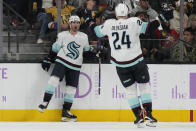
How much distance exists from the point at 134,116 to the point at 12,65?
1602 mm

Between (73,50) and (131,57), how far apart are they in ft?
3.16

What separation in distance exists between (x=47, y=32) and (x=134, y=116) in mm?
1468

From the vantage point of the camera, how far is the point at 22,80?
891 centimetres

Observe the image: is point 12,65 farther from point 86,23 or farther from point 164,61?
point 164,61

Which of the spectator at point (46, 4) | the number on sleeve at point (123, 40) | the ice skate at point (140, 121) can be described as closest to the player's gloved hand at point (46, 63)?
the spectator at point (46, 4)

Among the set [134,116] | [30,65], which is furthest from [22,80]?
[134,116]

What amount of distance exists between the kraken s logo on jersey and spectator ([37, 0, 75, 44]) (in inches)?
11.5

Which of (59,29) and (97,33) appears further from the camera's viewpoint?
(59,29)

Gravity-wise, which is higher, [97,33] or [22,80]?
[97,33]

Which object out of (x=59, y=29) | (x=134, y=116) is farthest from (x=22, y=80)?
(x=134, y=116)

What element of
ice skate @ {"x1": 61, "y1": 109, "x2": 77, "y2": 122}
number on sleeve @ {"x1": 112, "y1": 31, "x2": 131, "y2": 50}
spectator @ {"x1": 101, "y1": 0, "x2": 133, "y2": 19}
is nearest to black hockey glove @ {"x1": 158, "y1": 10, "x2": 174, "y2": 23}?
spectator @ {"x1": 101, "y1": 0, "x2": 133, "y2": 19}

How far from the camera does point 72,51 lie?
8758mm

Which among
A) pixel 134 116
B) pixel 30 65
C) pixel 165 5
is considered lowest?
pixel 134 116
